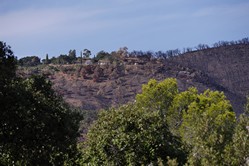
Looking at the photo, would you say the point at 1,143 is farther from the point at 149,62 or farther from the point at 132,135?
the point at 149,62

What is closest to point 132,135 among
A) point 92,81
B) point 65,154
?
point 65,154

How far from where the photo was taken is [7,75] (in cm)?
1983

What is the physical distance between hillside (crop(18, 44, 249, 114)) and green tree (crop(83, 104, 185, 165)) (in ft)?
325

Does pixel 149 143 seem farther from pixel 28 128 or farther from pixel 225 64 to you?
pixel 225 64

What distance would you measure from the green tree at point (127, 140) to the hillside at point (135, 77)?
325 feet

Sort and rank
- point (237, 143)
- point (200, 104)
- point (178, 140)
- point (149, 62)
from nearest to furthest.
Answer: point (237, 143)
point (178, 140)
point (200, 104)
point (149, 62)

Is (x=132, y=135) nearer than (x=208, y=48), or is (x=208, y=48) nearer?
(x=132, y=135)

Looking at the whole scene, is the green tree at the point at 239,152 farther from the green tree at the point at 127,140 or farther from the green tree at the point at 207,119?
the green tree at the point at 127,140

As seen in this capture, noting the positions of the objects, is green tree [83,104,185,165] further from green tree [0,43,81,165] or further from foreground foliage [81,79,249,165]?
green tree [0,43,81,165]

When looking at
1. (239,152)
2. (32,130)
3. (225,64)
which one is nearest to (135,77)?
(225,64)

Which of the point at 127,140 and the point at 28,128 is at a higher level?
the point at 28,128

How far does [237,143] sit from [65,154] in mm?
9383

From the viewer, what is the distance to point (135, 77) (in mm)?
145000

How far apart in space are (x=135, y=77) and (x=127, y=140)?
125625 millimetres
